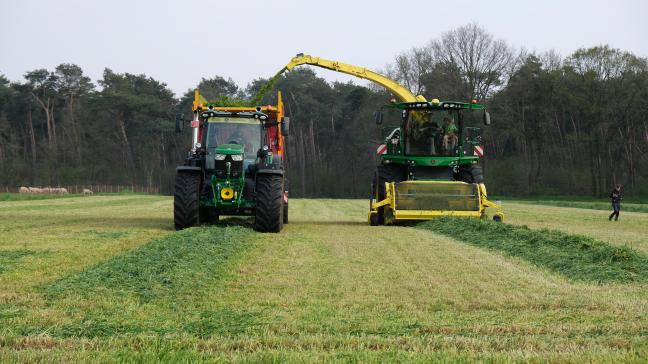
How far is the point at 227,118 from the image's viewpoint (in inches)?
691

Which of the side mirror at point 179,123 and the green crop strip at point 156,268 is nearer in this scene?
the green crop strip at point 156,268

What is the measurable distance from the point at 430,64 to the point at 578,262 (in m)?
50.2

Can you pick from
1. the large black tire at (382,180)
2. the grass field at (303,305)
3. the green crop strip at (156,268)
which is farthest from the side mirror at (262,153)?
the grass field at (303,305)

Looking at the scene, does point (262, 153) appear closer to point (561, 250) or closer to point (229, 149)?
point (229, 149)

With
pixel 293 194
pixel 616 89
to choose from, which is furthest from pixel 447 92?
pixel 293 194

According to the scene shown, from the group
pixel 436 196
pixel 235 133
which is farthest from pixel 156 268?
pixel 436 196

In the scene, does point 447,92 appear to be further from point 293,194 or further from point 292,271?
point 292,271

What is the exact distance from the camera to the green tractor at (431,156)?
746 inches

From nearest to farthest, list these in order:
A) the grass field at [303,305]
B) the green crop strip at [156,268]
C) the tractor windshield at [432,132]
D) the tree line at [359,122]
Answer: the grass field at [303,305], the green crop strip at [156,268], the tractor windshield at [432,132], the tree line at [359,122]

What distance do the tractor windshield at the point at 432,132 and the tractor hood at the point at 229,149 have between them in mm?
5394

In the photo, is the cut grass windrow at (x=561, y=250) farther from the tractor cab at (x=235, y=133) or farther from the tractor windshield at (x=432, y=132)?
the tractor cab at (x=235, y=133)

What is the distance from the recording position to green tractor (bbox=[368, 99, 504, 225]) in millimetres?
18938

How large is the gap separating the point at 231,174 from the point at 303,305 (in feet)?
30.4

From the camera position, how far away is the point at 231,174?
16.3 m
